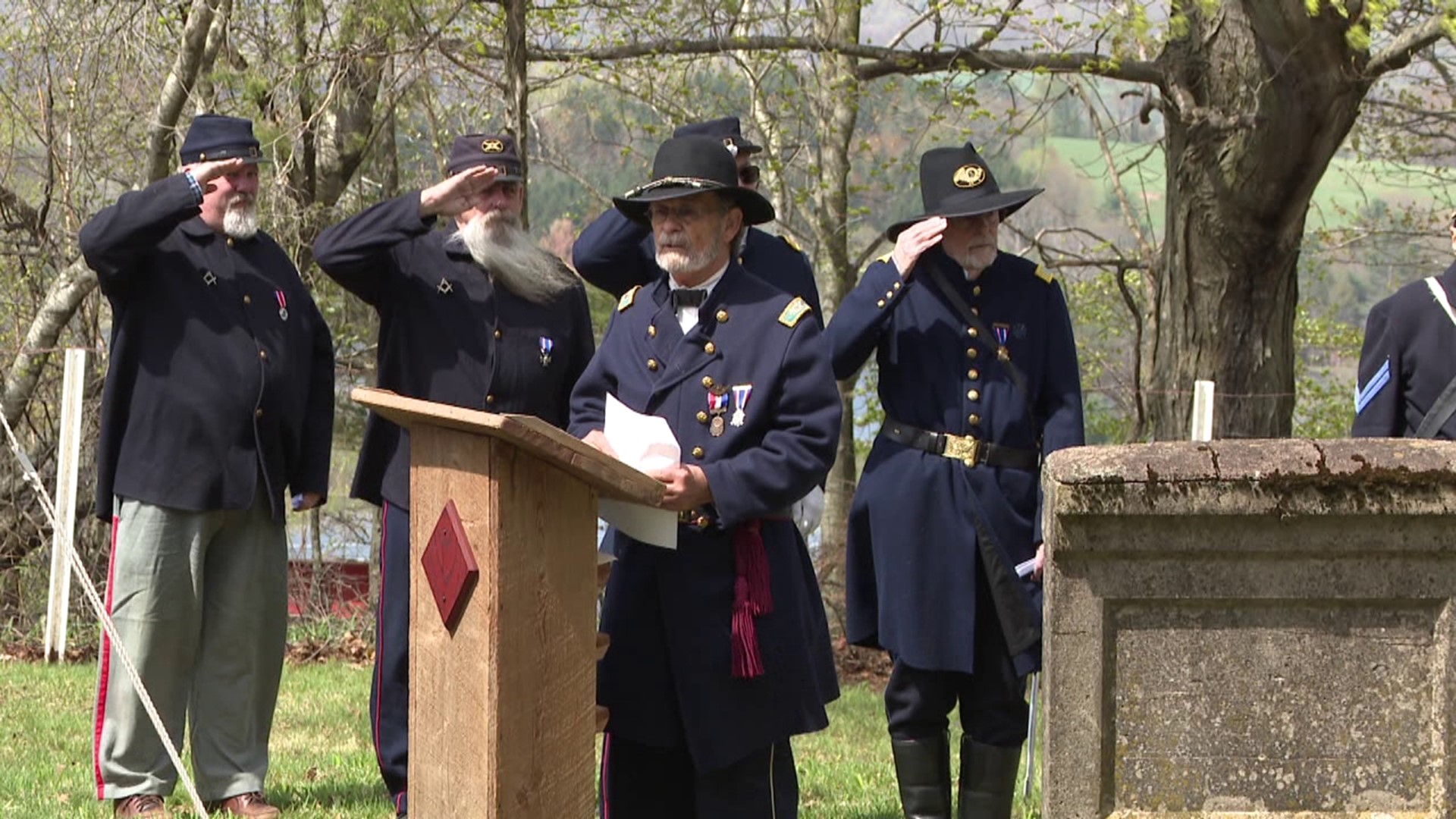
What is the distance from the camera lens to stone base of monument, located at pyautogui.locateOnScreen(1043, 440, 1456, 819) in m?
3.93

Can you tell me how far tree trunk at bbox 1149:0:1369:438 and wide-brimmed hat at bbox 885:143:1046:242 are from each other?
472 cm

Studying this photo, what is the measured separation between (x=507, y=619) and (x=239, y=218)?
3113 millimetres

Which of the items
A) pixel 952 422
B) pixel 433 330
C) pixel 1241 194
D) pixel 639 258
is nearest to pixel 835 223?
pixel 1241 194

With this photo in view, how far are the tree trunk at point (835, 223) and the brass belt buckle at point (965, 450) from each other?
8.41 m

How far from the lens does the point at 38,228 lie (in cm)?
1247

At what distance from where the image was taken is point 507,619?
383 centimetres

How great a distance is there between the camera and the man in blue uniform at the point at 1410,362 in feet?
21.2

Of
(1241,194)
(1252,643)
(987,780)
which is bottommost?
(987,780)

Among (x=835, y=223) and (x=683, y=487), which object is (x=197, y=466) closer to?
(x=683, y=487)

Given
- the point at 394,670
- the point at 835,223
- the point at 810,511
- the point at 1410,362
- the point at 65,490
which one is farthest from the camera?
the point at 835,223

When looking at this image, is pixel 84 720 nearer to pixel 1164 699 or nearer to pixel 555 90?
pixel 1164 699

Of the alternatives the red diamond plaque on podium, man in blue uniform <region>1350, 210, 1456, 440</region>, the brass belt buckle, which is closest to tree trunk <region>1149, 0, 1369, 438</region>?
man in blue uniform <region>1350, 210, 1456, 440</region>

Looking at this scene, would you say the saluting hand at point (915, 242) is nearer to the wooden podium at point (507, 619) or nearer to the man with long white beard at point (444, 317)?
the man with long white beard at point (444, 317)

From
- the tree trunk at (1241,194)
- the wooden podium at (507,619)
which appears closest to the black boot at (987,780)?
the wooden podium at (507,619)
